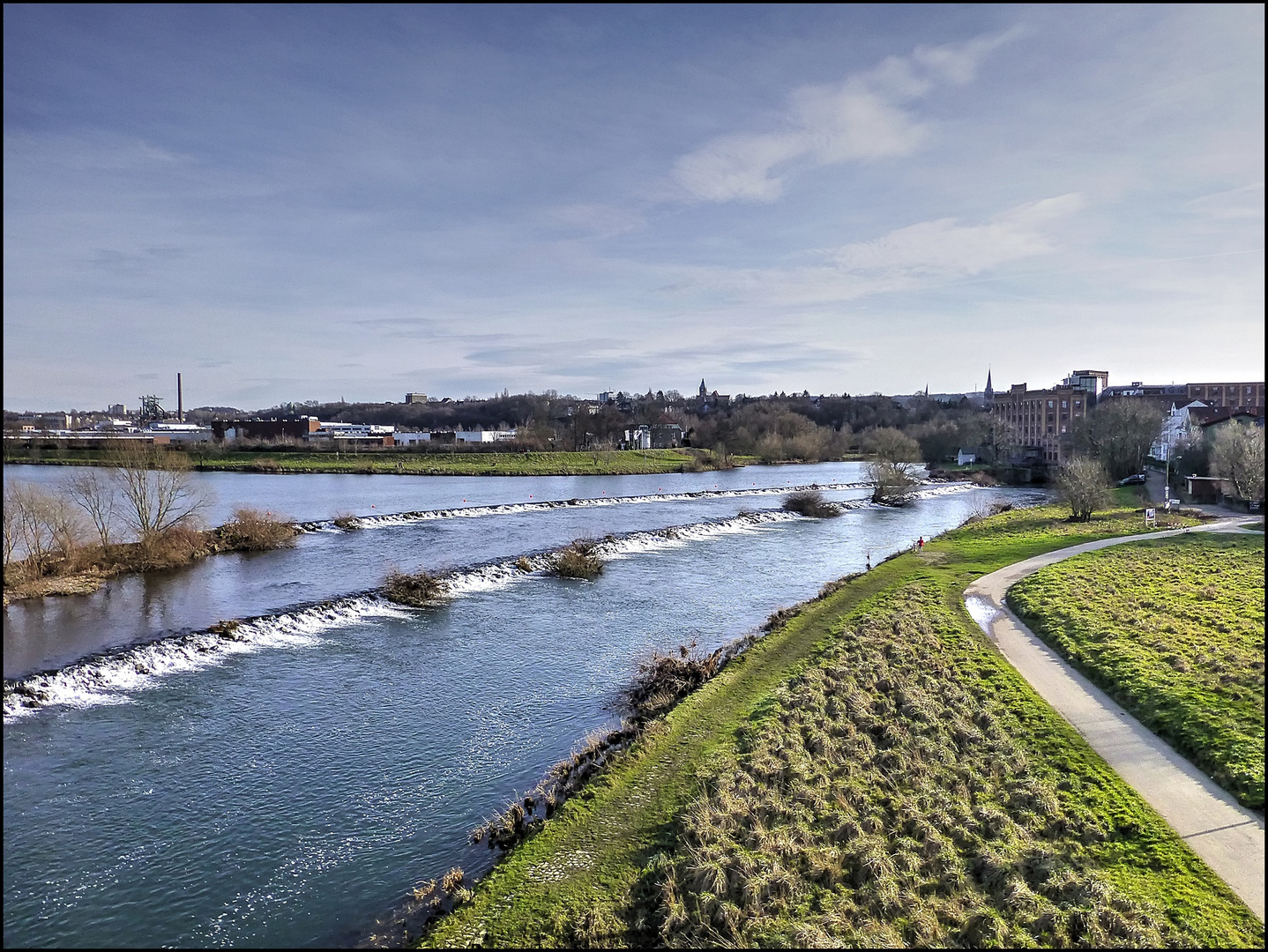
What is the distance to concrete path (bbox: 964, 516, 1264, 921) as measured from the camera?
28.9 feet

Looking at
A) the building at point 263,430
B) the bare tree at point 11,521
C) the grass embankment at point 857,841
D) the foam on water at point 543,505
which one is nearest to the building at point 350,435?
the building at point 263,430

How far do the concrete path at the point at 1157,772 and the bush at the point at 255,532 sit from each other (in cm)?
3059

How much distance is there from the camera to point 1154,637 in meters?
16.5

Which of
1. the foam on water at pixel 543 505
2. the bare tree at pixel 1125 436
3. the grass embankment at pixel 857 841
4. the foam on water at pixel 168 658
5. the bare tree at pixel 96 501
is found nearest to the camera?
the grass embankment at pixel 857 841

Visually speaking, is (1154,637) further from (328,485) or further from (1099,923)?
(328,485)

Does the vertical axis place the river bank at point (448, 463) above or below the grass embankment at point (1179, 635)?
above

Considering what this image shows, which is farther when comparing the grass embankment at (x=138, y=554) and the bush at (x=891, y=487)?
the bush at (x=891, y=487)

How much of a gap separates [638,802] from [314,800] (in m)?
5.25

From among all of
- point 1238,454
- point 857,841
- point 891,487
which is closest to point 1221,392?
point 891,487

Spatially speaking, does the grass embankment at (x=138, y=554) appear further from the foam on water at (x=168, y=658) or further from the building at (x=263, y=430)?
the building at (x=263, y=430)

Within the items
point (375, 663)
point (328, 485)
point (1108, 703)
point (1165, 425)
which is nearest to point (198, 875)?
point (375, 663)

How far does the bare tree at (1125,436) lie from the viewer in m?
56.1

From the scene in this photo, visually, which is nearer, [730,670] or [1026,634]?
[730,670]

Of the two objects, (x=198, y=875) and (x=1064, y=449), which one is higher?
(x=1064, y=449)
